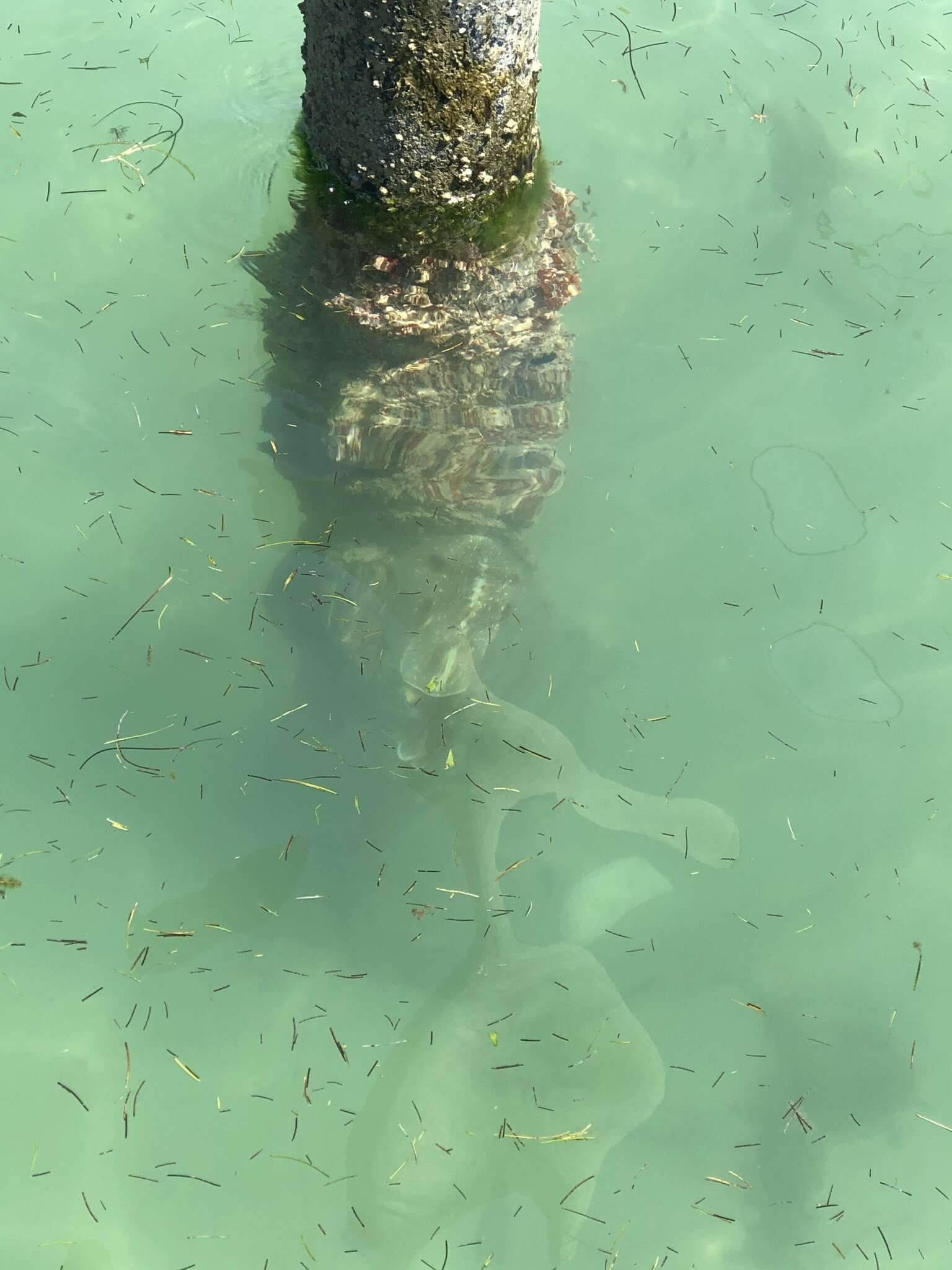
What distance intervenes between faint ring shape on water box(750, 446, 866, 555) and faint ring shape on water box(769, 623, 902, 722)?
39 cm

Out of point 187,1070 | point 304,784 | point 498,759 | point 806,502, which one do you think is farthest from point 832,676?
point 187,1070

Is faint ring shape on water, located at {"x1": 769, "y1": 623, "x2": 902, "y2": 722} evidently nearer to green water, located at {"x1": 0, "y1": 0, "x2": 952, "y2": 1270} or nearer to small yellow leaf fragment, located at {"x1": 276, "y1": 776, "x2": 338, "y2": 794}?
green water, located at {"x1": 0, "y1": 0, "x2": 952, "y2": 1270}

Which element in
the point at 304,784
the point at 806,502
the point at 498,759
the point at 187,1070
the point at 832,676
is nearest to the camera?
the point at 187,1070

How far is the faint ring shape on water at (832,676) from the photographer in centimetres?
359

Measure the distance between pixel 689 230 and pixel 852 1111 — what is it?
12.5 ft

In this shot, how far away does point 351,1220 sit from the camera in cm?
274

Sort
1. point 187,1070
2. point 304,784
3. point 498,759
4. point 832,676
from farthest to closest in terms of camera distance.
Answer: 1. point 832,676
2. point 498,759
3. point 304,784
4. point 187,1070

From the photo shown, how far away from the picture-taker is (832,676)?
12.0 ft

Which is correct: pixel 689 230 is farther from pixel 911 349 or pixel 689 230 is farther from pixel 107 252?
pixel 107 252

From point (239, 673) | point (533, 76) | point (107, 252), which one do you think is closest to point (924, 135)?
point (533, 76)

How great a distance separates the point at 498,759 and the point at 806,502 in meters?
1.71

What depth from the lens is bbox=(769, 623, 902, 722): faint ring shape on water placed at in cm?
359

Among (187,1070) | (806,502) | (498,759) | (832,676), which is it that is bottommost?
(187,1070)

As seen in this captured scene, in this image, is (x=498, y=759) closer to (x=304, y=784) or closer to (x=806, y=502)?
(x=304, y=784)
